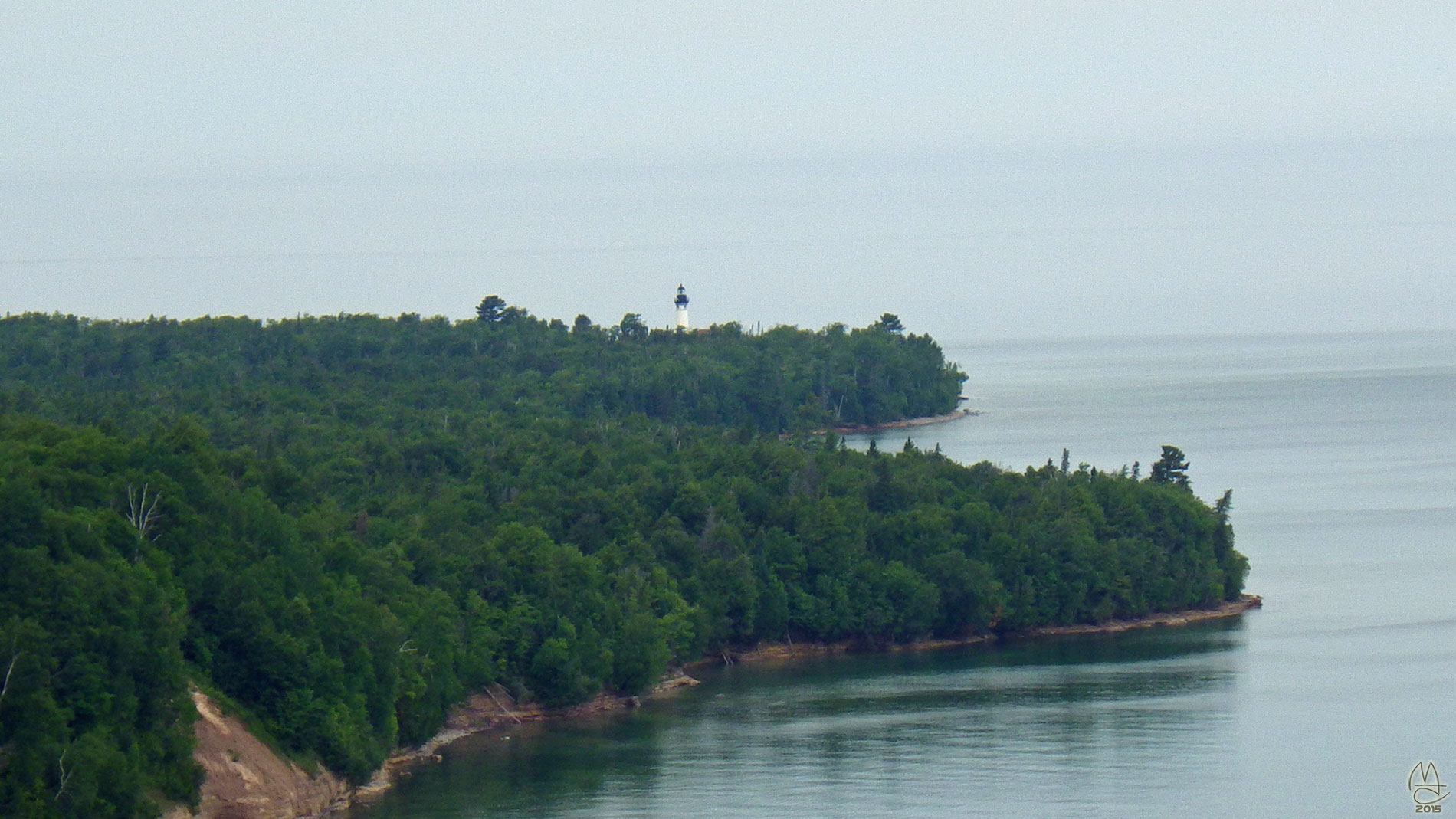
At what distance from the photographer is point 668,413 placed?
144000 millimetres

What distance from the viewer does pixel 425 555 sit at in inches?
2197

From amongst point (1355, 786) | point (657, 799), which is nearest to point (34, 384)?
point (657, 799)

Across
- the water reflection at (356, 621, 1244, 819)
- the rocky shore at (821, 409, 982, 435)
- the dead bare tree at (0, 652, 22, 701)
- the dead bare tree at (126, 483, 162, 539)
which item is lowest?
the water reflection at (356, 621, 1244, 819)

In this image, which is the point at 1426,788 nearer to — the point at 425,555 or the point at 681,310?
the point at 425,555

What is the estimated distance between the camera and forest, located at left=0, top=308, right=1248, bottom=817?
122 feet

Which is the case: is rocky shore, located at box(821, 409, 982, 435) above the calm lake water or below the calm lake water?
above

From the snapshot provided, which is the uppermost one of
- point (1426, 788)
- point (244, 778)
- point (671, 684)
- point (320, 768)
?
point (244, 778)

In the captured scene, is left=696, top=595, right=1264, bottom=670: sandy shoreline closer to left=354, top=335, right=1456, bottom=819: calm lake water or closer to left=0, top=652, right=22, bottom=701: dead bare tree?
left=354, top=335, right=1456, bottom=819: calm lake water

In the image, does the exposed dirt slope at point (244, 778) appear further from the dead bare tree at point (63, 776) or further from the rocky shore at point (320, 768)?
the dead bare tree at point (63, 776)

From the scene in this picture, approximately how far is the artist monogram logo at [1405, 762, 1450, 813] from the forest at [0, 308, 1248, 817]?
72.6 ft

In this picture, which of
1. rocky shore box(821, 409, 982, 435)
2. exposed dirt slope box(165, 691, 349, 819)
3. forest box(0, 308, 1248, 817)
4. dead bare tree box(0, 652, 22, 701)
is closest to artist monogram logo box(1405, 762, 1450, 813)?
forest box(0, 308, 1248, 817)

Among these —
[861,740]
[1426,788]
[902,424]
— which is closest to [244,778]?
[861,740]

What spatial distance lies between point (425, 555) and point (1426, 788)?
2781 centimetres

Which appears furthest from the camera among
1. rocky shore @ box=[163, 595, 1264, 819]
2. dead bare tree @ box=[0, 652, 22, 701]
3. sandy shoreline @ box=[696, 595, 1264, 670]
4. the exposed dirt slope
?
sandy shoreline @ box=[696, 595, 1264, 670]
